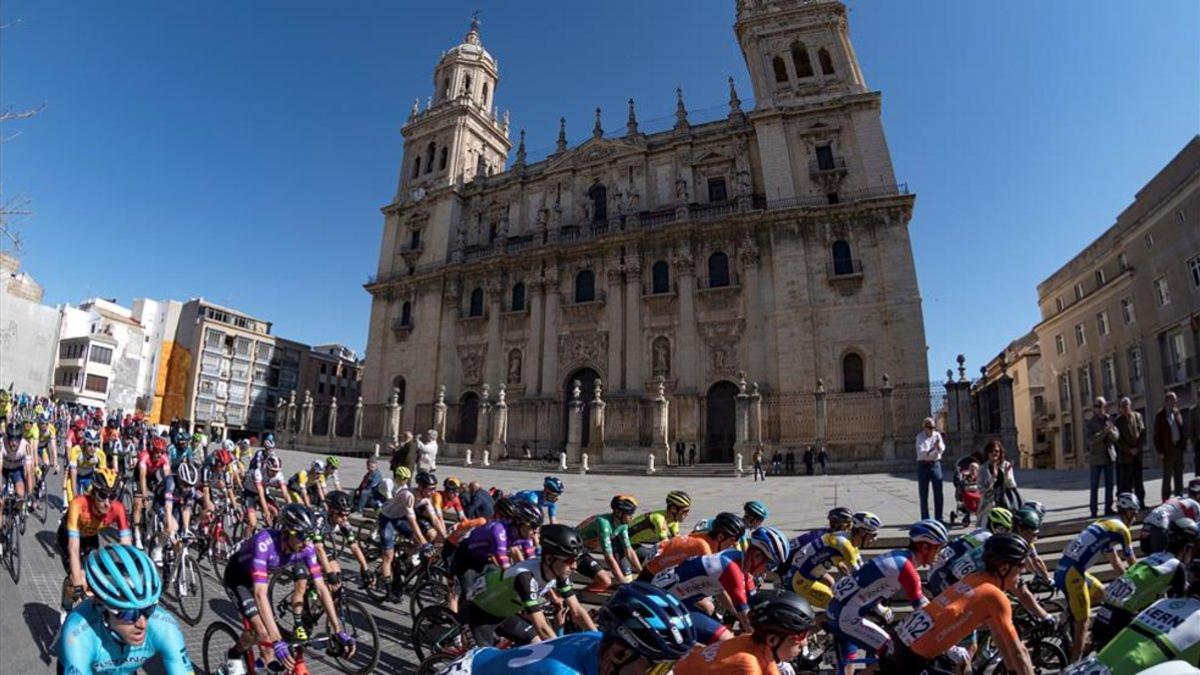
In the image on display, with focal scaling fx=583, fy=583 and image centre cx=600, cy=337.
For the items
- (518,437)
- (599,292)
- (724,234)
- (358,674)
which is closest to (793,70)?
(724,234)

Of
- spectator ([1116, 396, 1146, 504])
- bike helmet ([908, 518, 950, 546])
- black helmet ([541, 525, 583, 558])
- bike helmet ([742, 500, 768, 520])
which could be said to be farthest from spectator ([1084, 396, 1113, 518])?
black helmet ([541, 525, 583, 558])

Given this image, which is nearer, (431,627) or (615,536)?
(431,627)

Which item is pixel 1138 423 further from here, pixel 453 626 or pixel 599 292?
pixel 599 292

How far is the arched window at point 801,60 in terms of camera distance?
30386 mm

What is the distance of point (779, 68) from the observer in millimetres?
30609

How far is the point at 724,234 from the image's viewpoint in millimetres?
27891

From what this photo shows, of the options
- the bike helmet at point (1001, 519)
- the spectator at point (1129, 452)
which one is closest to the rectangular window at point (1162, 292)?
the spectator at point (1129, 452)

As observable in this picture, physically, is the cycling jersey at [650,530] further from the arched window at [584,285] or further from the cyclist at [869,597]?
the arched window at [584,285]

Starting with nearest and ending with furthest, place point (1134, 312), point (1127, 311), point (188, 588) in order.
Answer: point (188, 588), point (1134, 312), point (1127, 311)

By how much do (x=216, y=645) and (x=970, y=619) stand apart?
5678 mm

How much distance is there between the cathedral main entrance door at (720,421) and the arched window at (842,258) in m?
6.97

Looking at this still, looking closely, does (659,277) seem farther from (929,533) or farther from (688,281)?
(929,533)

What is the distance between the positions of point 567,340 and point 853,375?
1357 cm

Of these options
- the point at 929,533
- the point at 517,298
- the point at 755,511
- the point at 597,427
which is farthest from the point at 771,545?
the point at 517,298
